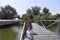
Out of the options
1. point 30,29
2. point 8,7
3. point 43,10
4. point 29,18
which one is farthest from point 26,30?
point 8,7

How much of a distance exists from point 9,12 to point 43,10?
23008 millimetres

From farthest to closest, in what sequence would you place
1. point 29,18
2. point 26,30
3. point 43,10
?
point 43,10
point 26,30
point 29,18

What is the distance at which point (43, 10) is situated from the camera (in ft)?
274

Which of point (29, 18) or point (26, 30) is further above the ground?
point (29, 18)

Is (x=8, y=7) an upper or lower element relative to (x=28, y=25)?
upper

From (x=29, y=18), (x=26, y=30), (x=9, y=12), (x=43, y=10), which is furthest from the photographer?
(x=9, y=12)

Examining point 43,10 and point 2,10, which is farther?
point 2,10

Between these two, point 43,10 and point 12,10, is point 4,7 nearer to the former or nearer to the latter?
point 12,10

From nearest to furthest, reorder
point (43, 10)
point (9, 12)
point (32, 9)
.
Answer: point (43, 10)
point (32, 9)
point (9, 12)

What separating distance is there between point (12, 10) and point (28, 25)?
90623mm

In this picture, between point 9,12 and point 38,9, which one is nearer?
point 38,9

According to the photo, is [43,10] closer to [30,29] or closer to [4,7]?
[4,7]

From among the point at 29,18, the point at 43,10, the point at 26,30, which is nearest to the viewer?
the point at 29,18

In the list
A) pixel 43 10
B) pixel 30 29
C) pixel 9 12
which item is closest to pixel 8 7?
pixel 9 12
